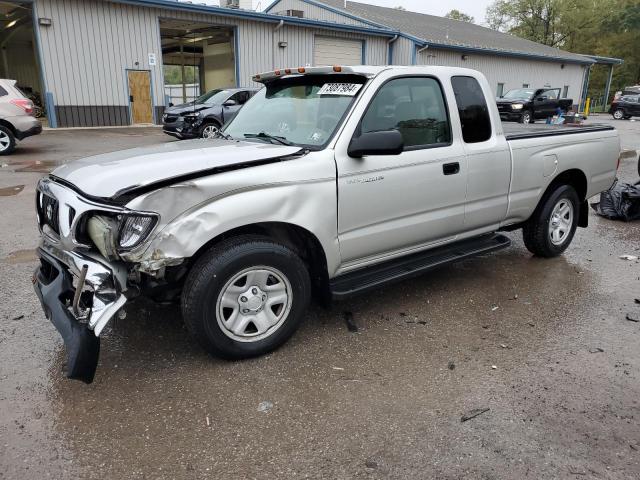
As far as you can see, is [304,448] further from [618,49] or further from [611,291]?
[618,49]

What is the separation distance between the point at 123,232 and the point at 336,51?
957 inches

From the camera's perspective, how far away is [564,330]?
12.8ft

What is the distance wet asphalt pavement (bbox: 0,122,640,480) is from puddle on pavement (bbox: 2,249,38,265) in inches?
25.2

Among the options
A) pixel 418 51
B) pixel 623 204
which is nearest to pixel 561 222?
pixel 623 204

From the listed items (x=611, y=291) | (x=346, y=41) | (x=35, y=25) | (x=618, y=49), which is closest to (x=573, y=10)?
(x=618, y=49)

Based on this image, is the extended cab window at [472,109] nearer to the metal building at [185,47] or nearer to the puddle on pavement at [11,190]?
the puddle on pavement at [11,190]

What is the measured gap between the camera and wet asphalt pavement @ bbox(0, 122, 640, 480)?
246 centimetres

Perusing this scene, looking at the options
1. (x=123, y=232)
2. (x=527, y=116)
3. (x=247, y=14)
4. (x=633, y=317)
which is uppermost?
(x=247, y=14)

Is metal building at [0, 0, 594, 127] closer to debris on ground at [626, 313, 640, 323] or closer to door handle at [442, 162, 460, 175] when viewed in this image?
door handle at [442, 162, 460, 175]

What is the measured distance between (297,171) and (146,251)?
1.06 meters

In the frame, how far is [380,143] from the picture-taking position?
10.9 ft

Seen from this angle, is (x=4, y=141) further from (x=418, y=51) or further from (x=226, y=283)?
(x=418, y=51)

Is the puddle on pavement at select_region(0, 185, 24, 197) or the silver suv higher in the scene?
the silver suv

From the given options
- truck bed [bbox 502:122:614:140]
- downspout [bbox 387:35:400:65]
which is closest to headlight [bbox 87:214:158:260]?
truck bed [bbox 502:122:614:140]
